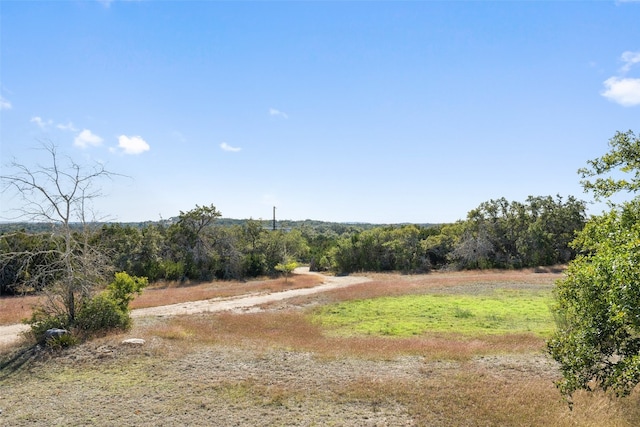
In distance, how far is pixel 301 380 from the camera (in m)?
10.9

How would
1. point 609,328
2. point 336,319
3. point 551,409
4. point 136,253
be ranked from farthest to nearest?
point 136,253 → point 336,319 → point 551,409 → point 609,328

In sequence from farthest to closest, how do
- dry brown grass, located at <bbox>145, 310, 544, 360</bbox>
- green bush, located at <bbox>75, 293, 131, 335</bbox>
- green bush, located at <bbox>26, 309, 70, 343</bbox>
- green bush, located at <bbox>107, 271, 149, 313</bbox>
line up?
green bush, located at <bbox>107, 271, 149, 313</bbox> → green bush, located at <bbox>75, 293, 131, 335</bbox> → green bush, located at <bbox>26, 309, 70, 343</bbox> → dry brown grass, located at <bbox>145, 310, 544, 360</bbox>

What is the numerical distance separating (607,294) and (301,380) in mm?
7724

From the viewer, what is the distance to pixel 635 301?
4.98m

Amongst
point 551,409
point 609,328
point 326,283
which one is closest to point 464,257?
point 326,283

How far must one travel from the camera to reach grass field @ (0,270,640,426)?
8.78m

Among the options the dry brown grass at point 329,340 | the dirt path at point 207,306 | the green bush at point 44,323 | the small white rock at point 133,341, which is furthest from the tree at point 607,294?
the dirt path at point 207,306

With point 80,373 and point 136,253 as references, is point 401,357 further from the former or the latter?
point 136,253

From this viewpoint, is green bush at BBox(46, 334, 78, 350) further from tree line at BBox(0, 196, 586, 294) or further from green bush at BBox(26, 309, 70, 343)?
tree line at BBox(0, 196, 586, 294)

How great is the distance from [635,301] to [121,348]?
13965mm

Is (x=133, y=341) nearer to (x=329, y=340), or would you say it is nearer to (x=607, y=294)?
(x=329, y=340)

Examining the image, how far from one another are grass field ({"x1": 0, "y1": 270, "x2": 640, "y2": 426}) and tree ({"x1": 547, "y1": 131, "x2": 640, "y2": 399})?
8.71 feet

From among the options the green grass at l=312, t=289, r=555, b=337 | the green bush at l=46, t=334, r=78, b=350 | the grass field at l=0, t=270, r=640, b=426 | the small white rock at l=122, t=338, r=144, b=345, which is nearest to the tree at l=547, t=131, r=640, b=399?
the grass field at l=0, t=270, r=640, b=426

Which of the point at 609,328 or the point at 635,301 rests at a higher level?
the point at 635,301
